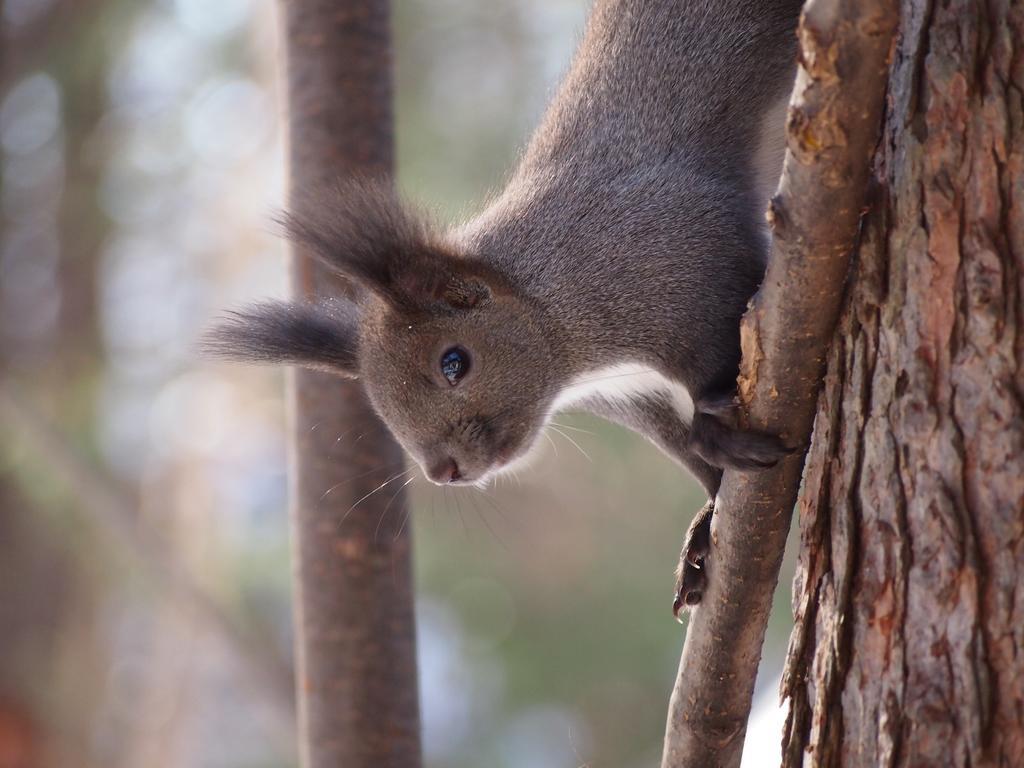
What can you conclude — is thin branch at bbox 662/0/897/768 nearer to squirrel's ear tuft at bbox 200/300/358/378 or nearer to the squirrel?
the squirrel

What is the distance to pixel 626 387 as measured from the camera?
2.26 m

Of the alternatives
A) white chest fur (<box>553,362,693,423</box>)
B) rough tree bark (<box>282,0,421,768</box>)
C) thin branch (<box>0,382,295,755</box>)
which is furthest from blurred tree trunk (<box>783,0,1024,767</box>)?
thin branch (<box>0,382,295,755</box>)

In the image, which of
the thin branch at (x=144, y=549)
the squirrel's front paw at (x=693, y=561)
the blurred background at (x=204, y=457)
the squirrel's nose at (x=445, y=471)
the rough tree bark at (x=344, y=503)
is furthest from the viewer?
the blurred background at (x=204, y=457)

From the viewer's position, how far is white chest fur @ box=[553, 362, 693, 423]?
2.18 m

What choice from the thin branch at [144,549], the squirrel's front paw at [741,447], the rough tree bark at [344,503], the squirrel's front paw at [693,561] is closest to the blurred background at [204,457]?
the thin branch at [144,549]

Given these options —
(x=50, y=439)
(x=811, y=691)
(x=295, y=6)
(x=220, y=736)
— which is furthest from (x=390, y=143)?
(x=220, y=736)

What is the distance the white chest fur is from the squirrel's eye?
193 millimetres

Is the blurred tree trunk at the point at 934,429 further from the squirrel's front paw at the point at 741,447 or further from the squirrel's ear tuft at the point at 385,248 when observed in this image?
the squirrel's ear tuft at the point at 385,248

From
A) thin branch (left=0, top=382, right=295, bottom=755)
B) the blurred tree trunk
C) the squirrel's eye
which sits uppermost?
thin branch (left=0, top=382, right=295, bottom=755)

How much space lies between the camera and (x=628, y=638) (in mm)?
6254

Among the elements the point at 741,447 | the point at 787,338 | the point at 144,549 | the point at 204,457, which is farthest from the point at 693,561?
the point at 204,457

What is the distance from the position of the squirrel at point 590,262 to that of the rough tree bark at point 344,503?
0.41 metres

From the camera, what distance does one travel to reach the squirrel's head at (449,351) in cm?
216

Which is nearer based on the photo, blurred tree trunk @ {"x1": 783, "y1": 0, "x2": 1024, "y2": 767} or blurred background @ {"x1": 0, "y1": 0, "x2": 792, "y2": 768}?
blurred tree trunk @ {"x1": 783, "y1": 0, "x2": 1024, "y2": 767}
